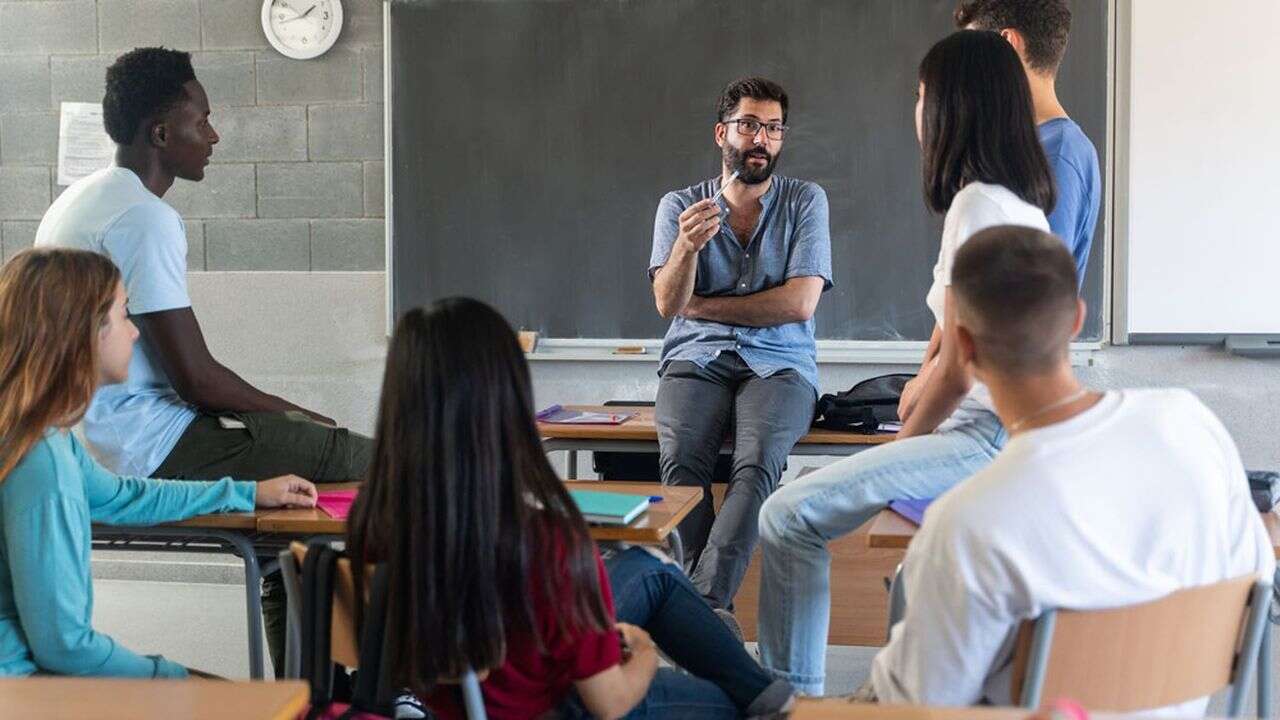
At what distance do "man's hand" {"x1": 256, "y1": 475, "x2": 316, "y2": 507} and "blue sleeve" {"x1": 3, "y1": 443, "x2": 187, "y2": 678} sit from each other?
21.5 inches

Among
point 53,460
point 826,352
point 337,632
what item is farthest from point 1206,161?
point 53,460

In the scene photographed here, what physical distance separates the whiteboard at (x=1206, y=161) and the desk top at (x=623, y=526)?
2.34 metres

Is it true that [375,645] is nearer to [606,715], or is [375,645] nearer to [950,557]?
[606,715]

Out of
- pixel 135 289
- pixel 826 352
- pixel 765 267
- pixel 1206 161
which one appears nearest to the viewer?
pixel 135 289

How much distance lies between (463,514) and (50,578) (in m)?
0.66

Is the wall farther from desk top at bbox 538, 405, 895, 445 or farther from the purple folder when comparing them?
the purple folder

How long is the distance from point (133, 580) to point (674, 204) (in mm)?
2673

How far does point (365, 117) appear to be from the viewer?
15.6 ft

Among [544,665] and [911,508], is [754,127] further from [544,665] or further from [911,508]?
[544,665]

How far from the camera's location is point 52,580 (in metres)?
1.88

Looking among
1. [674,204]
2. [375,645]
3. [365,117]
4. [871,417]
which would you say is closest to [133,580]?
[365,117]

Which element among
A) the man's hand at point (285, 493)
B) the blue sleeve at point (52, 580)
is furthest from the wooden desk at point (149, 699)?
the man's hand at point (285, 493)

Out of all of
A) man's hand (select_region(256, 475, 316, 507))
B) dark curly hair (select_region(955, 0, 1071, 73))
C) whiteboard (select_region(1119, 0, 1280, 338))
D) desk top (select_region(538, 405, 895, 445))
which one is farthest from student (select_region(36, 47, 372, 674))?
whiteboard (select_region(1119, 0, 1280, 338))

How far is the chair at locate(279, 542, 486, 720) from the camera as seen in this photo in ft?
5.35
